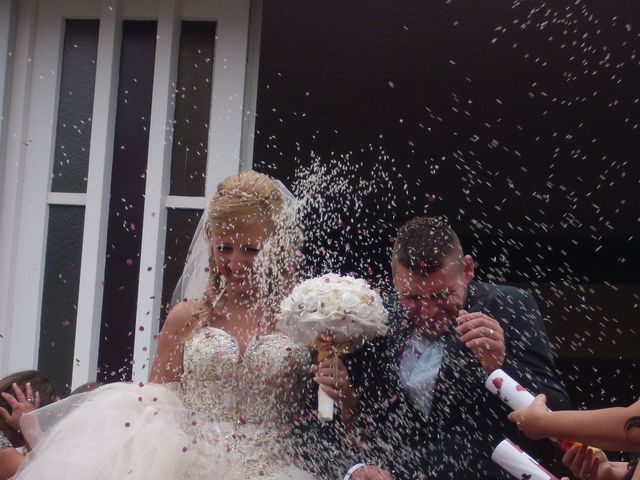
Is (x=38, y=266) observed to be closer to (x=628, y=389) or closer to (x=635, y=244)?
(x=635, y=244)

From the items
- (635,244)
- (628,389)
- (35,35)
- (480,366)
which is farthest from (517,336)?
(628,389)

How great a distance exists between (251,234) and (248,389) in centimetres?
54

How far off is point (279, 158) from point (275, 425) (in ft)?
5.27

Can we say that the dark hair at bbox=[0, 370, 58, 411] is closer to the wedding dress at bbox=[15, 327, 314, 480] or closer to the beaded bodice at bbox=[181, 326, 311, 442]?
the wedding dress at bbox=[15, 327, 314, 480]

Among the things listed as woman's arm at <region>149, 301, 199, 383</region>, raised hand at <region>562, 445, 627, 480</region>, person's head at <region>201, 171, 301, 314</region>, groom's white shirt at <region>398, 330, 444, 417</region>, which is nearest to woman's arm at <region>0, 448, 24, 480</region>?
woman's arm at <region>149, 301, 199, 383</region>

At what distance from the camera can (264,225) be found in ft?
11.2

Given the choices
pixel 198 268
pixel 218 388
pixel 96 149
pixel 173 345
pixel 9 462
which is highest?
pixel 96 149

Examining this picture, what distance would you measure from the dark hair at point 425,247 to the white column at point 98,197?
1.94 m

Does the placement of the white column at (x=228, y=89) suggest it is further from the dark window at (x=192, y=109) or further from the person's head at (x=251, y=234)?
the person's head at (x=251, y=234)

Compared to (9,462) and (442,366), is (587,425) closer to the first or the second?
(442,366)

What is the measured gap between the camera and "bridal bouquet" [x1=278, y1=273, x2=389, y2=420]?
3.07 metres

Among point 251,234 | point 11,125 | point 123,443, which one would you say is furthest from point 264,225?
point 11,125

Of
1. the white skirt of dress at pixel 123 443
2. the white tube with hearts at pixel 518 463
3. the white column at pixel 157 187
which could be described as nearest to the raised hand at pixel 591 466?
the white tube with hearts at pixel 518 463

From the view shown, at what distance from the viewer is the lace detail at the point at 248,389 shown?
3195 millimetres
